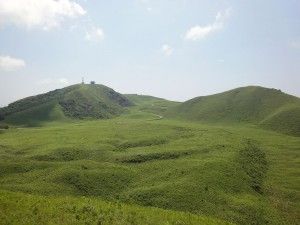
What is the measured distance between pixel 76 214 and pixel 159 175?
79.8 feet

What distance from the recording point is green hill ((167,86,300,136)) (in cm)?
11825

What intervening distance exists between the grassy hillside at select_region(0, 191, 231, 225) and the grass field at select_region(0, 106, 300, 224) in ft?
0.68

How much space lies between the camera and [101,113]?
174250 mm

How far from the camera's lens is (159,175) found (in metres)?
56.6

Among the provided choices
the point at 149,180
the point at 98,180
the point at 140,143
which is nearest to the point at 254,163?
the point at 149,180

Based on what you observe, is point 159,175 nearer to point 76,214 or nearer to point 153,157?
point 153,157

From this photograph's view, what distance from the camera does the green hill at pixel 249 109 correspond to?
388 feet

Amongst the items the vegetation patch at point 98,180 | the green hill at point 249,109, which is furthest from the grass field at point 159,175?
the green hill at point 249,109

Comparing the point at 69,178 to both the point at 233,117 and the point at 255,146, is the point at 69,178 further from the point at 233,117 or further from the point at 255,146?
the point at 233,117

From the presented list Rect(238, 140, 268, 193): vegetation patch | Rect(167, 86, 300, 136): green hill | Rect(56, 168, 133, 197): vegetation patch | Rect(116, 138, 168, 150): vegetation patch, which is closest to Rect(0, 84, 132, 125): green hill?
Rect(167, 86, 300, 136): green hill

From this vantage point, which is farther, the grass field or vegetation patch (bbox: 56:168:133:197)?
vegetation patch (bbox: 56:168:133:197)

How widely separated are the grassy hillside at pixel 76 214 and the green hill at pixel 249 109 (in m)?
79.6

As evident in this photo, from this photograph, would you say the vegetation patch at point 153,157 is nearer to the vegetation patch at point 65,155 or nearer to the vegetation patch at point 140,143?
the vegetation patch at point 65,155

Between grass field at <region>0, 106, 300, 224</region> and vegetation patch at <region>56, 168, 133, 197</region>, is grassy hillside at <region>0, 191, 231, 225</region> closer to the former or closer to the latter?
grass field at <region>0, 106, 300, 224</region>
